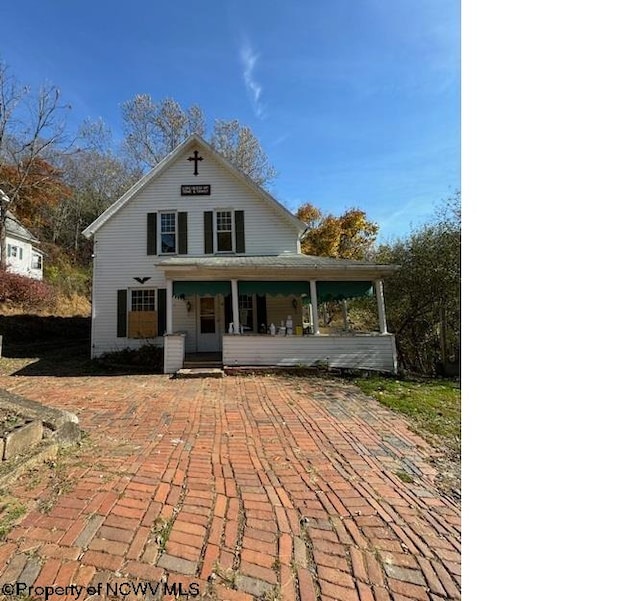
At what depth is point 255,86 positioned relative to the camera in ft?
33.9

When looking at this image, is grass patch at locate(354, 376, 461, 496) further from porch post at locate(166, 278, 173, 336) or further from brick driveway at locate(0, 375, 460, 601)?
porch post at locate(166, 278, 173, 336)

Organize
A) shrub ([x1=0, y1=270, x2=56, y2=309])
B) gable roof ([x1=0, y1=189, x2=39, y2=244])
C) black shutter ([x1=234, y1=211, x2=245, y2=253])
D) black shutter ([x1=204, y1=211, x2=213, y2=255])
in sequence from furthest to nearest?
1. gable roof ([x1=0, y1=189, x2=39, y2=244])
2. shrub ([x1=0, y1=270, x2=56, y2=309])
3. black shutter ([x1=234, y1=211, x2=245, y2=253])
4. black shutter ([x1=204, y1=211, x2=213, y2=255])

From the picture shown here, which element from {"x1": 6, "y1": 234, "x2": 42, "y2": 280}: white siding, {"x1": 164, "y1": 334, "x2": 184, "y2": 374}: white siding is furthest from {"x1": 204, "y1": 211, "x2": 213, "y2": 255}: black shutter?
{"x1": 6, "y1": 234, "x2": 42, "y2": 280}: white siding

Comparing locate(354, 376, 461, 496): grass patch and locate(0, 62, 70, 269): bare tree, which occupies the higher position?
locate(0, 62, 70, 269): bare tree

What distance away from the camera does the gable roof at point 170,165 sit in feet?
41.4

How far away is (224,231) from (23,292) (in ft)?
38.4

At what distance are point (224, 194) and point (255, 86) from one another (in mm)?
4067

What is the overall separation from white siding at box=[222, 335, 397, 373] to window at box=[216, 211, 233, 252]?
4.31m

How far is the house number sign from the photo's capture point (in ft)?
43.3

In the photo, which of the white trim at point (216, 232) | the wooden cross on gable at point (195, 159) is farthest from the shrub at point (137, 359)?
the wooden cross on gable at point (195, 159)
